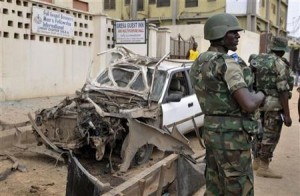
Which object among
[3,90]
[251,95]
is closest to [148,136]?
[251,95]

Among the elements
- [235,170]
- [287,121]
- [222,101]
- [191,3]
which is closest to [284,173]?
[287,121]

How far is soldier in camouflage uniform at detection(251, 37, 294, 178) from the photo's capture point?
5199 millimetres

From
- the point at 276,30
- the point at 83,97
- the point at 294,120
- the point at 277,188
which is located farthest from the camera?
the point at 276,30

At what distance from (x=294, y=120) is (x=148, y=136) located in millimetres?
6990

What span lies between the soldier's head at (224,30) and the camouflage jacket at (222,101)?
12cm

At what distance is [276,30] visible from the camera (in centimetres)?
4084

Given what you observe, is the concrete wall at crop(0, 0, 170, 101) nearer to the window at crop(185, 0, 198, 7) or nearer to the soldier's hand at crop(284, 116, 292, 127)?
the soldier's hand at crop(284, 116, 292, 127)

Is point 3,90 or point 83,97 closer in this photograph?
point 83,97

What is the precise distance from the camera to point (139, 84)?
21.4 feet

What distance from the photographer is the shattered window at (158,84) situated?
6353 mm

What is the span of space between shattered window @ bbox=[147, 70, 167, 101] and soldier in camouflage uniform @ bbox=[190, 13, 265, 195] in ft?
10.9

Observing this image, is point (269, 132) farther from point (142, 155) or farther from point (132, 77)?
point (132, 77)

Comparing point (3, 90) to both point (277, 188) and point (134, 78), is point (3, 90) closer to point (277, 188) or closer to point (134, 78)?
point (134, 78)

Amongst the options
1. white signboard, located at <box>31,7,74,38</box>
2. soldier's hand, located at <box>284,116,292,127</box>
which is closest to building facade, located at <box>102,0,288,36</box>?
white signboard, located at <box>31,7,74,38</box>
